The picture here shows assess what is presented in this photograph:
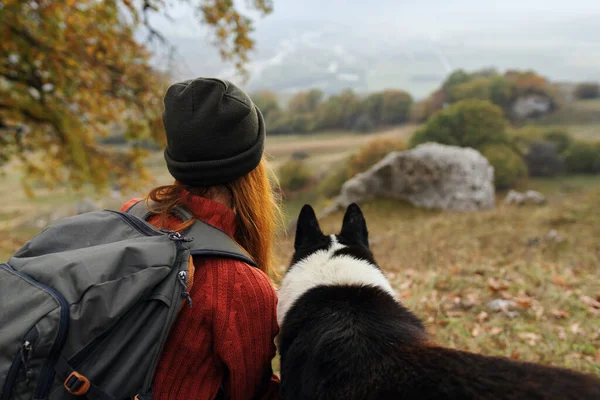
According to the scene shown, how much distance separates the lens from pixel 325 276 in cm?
226

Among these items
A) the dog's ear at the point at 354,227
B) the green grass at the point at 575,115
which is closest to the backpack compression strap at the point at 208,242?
the dog's ear at the point at 354,227

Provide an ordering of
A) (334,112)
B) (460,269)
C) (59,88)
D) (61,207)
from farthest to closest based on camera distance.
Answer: (334,112) < (61,207) < (59,88) < (460,269)

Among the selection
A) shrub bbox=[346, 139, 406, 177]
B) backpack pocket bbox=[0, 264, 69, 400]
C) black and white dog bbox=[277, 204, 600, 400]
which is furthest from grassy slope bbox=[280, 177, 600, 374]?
shrub bbox=[346, 139, 406, 177]

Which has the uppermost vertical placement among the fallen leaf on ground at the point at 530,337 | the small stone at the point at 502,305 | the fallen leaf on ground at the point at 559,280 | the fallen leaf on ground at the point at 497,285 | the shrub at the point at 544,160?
the fallen leaf on ground at the point at 530,337

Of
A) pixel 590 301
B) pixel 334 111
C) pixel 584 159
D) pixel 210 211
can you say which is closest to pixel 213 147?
pixel 210 211

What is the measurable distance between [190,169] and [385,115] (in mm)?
43142

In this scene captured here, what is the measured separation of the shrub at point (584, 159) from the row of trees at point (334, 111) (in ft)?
58.6

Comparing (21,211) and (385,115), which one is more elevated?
(385,115)

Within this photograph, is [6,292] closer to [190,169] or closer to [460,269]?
[190,169]

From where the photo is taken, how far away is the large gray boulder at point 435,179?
592 inches

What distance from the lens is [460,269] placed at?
21.0ft

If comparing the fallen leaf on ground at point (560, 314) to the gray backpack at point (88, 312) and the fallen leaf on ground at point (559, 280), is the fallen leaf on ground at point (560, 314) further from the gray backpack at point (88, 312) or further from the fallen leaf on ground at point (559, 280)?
the gray backpack at point (88, 312)

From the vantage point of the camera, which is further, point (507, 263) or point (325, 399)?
point (507, 263)

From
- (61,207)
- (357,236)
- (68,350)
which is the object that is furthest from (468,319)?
(61,207)
